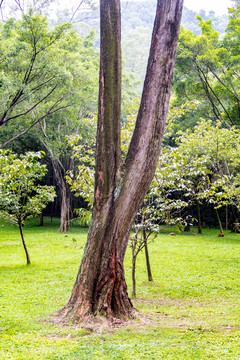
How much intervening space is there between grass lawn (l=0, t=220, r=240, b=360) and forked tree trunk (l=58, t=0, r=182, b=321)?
0.47 meters

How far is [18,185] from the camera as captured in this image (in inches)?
448

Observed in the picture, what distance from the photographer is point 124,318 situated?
17.1 feet

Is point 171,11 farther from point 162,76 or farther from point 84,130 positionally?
point 84,130

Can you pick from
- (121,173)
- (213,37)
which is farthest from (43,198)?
(213,37)

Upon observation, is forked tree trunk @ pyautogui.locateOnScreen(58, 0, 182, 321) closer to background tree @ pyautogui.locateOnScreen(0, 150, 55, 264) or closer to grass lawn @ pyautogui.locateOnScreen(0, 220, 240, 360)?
grass lawn @ pyautogui.locateOnScreen(0, 220, 240, 360)

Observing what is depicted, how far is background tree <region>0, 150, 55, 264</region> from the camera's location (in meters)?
10.1

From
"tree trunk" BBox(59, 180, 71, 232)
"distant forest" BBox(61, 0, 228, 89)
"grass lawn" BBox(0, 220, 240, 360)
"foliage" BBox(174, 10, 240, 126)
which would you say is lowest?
"grass lawn" BBox(0, 220, 240, 360)

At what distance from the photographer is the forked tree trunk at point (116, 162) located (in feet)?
16.4

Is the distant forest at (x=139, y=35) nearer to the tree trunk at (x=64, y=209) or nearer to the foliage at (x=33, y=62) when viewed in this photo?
the tree trunk at (x=64, y=209)

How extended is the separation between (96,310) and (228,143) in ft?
41.8

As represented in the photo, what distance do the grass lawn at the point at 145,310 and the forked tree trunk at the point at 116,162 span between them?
474 millimetres

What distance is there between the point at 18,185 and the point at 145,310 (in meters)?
6.69

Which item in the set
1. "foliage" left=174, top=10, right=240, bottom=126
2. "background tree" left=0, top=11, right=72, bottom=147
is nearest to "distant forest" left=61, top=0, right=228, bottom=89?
"foliage" left=174, top=10, right=240, bottom=126

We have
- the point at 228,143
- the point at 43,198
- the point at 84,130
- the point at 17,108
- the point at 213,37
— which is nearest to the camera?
the point at 43,198
